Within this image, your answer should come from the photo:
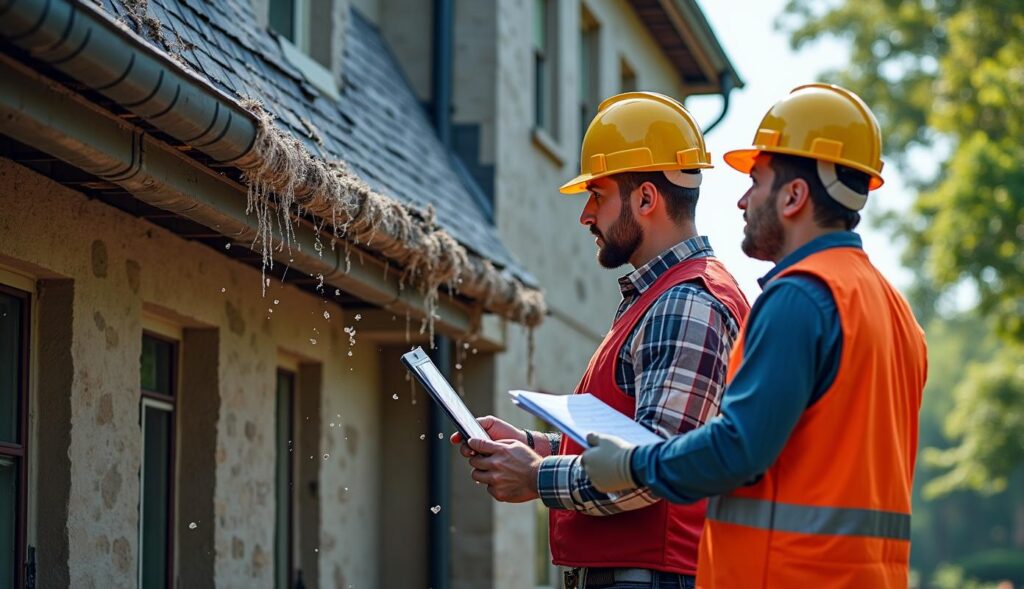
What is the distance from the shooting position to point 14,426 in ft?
19.9

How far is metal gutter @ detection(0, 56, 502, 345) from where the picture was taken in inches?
185

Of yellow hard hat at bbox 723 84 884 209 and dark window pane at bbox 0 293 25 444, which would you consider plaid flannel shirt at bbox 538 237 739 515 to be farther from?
dark window pane at bbox 0 293 25 444

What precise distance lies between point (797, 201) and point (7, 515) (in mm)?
3266

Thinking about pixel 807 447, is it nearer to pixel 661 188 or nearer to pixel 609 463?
pixel 609 463

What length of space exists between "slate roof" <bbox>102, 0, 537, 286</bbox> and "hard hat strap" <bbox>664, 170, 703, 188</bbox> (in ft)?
5.76

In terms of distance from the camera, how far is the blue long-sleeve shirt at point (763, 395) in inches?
149

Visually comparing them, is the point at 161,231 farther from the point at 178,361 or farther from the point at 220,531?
the point at 220,531

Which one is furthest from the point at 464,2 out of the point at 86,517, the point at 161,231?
the point at 86,517

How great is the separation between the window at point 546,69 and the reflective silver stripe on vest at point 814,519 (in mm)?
10287

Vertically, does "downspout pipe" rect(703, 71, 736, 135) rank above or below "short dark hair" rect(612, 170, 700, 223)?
above

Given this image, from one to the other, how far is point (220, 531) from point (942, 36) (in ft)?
93.7

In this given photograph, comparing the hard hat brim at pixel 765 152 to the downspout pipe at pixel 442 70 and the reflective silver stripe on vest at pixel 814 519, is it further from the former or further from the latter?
the downspout pipe at pixel 442 70

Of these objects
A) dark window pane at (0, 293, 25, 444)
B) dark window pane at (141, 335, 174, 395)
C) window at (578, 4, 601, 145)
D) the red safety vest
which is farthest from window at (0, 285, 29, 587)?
window at (578, 4, 601, 145)

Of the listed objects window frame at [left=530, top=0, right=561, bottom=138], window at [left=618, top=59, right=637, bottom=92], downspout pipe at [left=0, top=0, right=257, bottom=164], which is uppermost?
window at [left=618, top=59, right=637, bottom=92]
